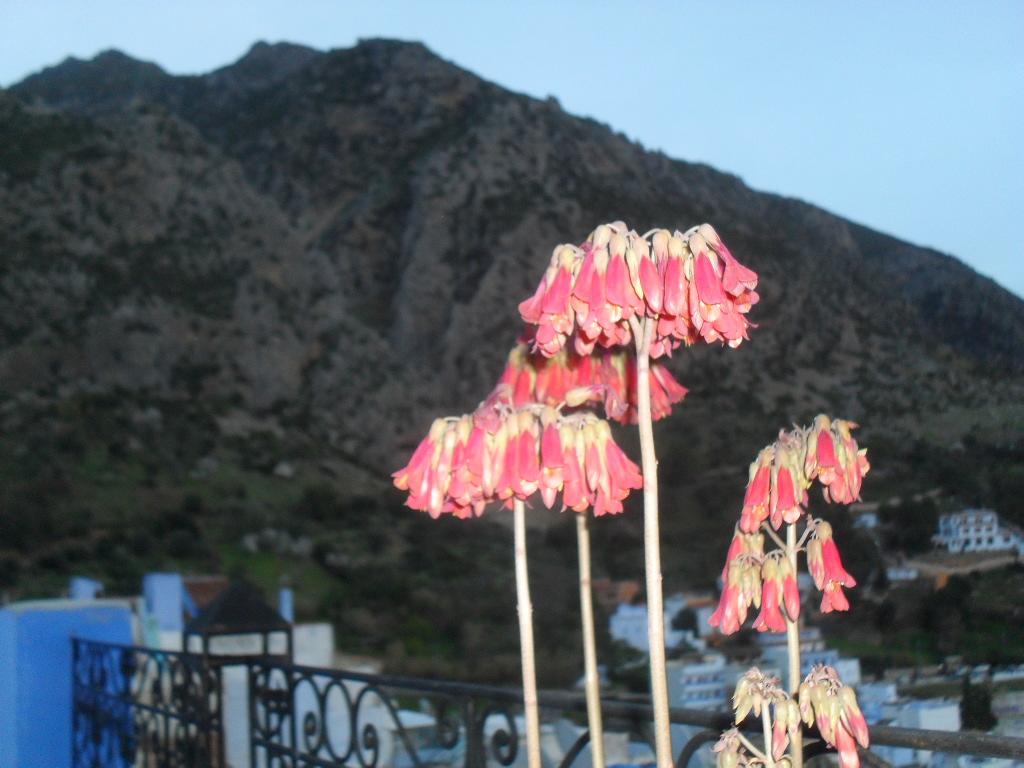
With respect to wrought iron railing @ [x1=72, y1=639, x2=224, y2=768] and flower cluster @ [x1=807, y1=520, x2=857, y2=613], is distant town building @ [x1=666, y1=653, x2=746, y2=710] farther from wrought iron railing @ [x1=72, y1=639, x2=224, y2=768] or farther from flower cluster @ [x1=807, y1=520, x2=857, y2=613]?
flower cluster @ [x1=807, y1=520, x2=857, y2=613]

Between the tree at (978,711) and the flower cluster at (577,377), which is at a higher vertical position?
the flower cluster at (577,377)

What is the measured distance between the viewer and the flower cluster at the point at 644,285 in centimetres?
148

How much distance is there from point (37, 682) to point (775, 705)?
3.56 meters

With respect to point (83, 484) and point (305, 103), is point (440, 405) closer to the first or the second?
point (83, 484)

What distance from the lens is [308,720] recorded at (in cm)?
294

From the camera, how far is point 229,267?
3359 cm

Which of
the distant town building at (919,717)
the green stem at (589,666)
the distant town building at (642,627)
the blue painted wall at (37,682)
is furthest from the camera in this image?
the distant town building at (642,627)

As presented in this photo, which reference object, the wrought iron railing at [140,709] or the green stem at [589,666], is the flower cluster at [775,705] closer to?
the green stem at [589,666]

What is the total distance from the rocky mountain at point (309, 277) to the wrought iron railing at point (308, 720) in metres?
8.63

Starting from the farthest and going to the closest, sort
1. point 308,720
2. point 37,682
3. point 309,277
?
point 309,277
point 37,682
point 308,720

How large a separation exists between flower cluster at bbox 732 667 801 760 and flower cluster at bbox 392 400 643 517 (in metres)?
0.33

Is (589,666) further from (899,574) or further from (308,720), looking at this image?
(899,574)

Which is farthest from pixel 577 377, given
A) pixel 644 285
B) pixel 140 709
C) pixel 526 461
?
pixel 140 709

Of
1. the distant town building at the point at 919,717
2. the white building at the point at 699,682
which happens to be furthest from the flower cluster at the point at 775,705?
the white building at the point at 699,682
